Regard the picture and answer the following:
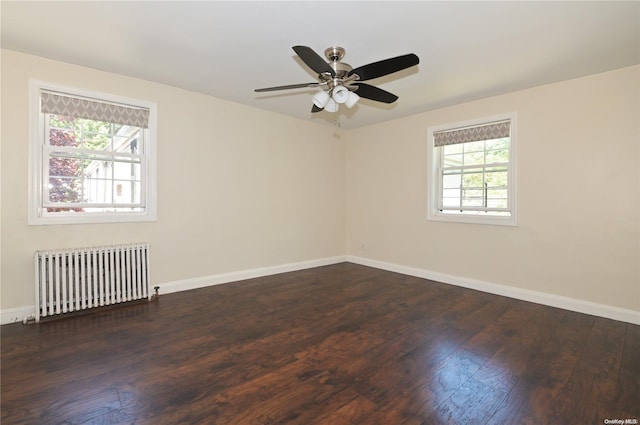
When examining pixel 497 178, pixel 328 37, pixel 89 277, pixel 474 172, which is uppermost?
pixel 328 37

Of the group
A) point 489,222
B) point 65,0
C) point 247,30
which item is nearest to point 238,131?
point 247,30

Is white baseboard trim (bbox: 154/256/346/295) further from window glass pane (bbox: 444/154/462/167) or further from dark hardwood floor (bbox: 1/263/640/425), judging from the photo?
window glass pane (bbox: 444/154/462/167)

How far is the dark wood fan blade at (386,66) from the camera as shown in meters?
2.25

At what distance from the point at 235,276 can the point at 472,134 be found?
4042 millimetres

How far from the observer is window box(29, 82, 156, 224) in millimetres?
3174

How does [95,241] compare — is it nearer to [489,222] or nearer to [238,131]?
[238,131]

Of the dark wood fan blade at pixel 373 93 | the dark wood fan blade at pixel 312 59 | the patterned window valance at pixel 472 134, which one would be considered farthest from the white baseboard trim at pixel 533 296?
the dark wood fan blade at pixel 312 59

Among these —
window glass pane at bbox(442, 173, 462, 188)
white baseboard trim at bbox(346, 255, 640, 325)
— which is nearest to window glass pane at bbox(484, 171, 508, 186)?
window glass pane at bbox(442, 173, 462, 188)

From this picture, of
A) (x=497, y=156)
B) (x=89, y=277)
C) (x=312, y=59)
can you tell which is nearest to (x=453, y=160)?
(x=497, y=156)

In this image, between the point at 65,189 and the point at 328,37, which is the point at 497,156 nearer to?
the point at 328,37

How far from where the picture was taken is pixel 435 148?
4801 millimetres

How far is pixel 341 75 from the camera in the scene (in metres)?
2.66

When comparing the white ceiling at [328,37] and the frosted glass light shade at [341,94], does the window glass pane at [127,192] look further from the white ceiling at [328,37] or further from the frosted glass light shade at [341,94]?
the frosted glass light shade at [341,94]

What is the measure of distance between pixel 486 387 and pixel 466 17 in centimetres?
273
